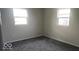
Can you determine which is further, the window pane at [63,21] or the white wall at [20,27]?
the window pane at [63,21]

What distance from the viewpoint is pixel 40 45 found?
146 cm

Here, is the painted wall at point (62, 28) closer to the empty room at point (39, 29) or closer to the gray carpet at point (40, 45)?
the empty room at point (39, 29)

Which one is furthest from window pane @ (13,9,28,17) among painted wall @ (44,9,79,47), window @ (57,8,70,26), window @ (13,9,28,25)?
window @ (57,8,70,26)

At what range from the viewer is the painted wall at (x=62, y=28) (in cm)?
141

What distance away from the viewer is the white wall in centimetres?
130

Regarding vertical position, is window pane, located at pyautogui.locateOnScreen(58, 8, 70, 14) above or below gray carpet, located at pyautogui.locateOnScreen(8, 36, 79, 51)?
above

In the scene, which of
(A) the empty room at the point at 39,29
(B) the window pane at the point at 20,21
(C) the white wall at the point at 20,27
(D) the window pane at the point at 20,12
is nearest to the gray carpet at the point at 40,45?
(A) the empty room at the point at 39,29

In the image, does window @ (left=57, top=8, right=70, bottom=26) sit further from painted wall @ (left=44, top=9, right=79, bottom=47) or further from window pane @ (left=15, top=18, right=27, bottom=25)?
window pane @ (left=15, top=18, right=27, bottom=25)

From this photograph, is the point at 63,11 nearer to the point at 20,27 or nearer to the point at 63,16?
the point at 63,16

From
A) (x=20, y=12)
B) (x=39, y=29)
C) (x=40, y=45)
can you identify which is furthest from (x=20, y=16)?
(x=40, y=45)

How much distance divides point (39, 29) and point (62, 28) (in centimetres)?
48
